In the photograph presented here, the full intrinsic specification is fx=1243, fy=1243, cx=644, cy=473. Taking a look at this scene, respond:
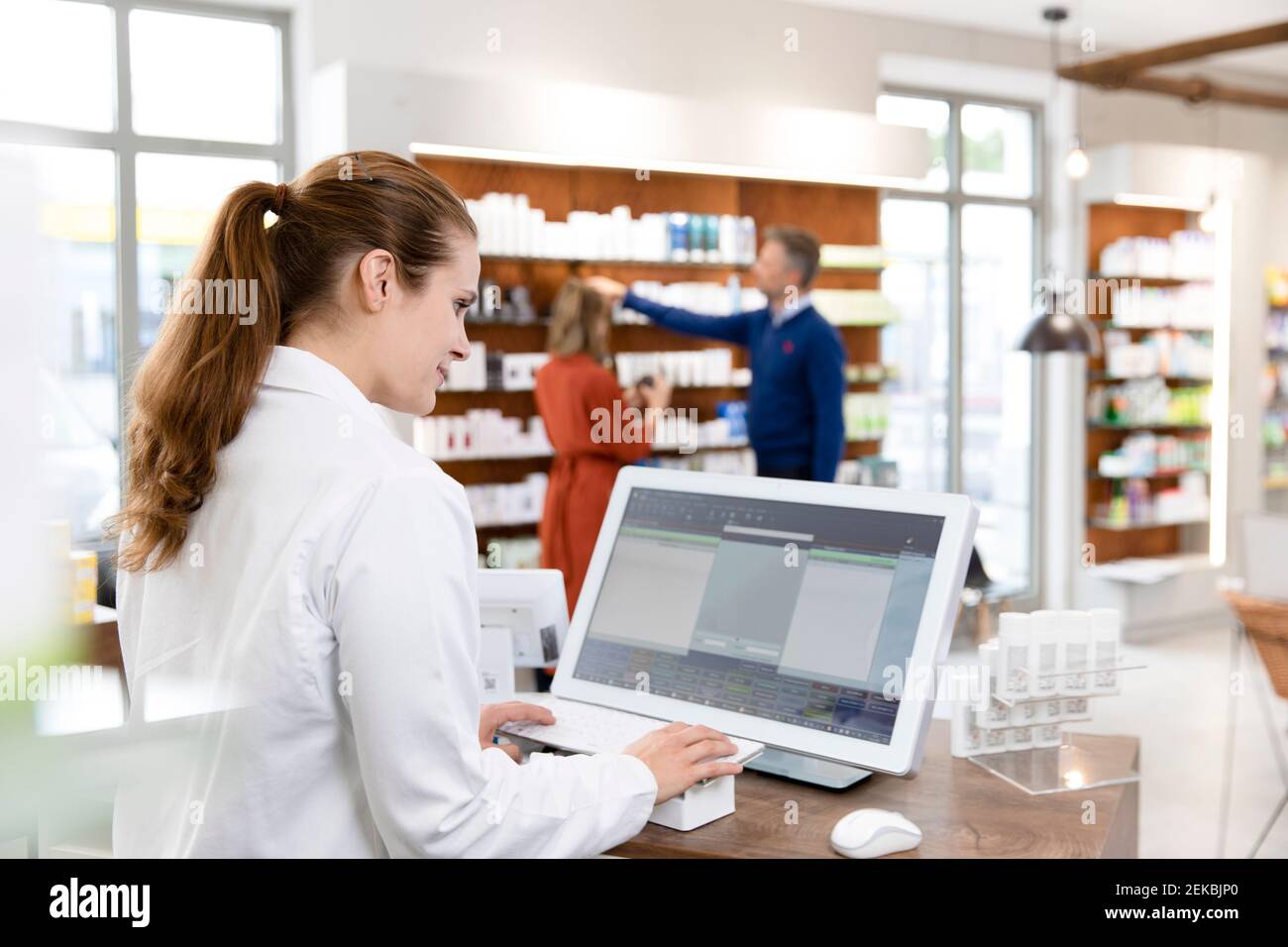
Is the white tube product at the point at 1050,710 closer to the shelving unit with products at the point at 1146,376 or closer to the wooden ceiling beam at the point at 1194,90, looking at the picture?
the wooden ceiling beam at the point at 1194,90

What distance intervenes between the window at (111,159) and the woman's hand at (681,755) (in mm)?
3847

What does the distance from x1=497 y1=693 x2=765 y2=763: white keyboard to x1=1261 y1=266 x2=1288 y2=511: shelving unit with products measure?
768cm

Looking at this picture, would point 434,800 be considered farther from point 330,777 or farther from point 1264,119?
point 1264,119

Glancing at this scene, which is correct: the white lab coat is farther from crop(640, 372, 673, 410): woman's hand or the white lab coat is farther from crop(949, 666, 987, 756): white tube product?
crop(640, 372, 673, 410): woman's hand

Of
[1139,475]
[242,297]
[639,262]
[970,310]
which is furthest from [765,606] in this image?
[1139,475]

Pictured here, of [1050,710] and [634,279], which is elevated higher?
[634,279]

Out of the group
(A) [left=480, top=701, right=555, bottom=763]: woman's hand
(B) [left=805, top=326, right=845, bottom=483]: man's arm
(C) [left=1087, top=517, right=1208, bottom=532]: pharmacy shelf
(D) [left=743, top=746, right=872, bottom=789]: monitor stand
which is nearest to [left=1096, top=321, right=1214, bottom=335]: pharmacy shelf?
(C) [left=1087, top=517, right=1208, bottom=532]: pharmacy shelf

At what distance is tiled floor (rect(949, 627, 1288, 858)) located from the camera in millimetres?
4241

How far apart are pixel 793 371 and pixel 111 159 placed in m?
2.86

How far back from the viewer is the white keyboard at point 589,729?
5.63ft

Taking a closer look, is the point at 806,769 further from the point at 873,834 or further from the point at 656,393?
the point at 656,393

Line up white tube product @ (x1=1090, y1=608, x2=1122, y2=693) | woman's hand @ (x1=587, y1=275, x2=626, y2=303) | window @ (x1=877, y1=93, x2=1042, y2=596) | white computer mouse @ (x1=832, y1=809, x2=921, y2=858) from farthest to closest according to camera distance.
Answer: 1. window @ (x1=877, y1=93, x2=1042, y2=596)
2. woman's hand @ (x1=587, y1=275, x2=626, y2=303)
3. white tube product @ (x1=1090, y1=608, x2=1122, y2=693)
4. white computer mouse @ (x1=832, y1=809, x2=921, y2=858)

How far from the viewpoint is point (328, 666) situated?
1230 millimetres

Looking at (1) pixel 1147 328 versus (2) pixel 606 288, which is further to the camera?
(1) pixel 1147 328
